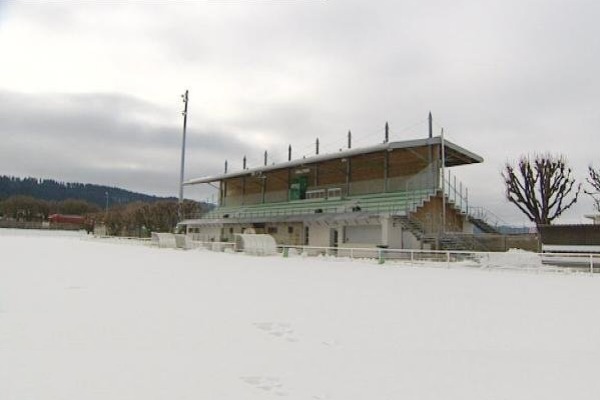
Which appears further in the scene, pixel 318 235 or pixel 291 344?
pixel 318 235

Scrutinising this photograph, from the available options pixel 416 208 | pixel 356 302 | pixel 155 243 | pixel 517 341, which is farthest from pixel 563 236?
pixel 155 243

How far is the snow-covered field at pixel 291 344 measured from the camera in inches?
178

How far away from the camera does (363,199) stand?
34.9 m

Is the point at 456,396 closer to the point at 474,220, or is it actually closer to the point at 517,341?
the point at 517,341

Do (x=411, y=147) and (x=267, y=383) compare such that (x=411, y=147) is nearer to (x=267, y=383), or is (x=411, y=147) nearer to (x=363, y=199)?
(x=363, y=199)

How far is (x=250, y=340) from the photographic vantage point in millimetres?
6273

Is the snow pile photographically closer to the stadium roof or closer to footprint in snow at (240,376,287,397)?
the stadium roof

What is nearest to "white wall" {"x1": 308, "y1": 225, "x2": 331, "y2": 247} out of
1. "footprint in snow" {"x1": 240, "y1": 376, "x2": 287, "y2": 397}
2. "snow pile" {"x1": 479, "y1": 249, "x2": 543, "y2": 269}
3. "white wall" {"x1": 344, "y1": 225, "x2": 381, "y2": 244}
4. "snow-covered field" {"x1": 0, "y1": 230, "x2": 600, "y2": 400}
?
"white wall" {"x1": 344, "y1": 225, "x2": 381, "y2": 244}

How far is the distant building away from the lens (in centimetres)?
3014

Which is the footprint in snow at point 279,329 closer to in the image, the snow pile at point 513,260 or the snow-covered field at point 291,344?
the snow-covered field at point 291,344

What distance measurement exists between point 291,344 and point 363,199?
29.3 m

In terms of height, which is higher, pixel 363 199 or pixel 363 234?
pixel 363 199

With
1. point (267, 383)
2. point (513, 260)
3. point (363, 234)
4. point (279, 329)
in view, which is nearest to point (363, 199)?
point (363, 234)

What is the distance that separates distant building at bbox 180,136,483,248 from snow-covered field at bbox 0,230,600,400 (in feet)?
61.6
